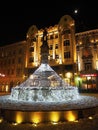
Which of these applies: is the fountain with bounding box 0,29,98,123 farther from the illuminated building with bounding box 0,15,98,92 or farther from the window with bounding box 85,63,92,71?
the illuminated building with bounding box 0,15,98,92

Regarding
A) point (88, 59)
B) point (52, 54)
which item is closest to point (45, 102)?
point (88, 59)

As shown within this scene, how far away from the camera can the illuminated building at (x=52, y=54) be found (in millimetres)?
34906

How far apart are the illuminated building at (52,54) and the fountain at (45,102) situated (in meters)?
17.2

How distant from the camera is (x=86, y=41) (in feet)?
113

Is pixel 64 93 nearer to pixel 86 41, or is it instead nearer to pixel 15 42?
pixel 86 41

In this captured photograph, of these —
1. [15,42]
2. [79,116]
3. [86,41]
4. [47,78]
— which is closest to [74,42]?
[86,41]

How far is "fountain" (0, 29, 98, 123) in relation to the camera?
345 inches

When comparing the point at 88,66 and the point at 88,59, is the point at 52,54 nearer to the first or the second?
the point at 88,59

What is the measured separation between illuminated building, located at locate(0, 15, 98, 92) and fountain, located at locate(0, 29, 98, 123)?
1720 cm

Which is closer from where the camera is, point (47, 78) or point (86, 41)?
point (47, 78)

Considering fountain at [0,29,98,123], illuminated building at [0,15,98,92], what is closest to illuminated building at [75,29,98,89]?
illuminated building at [0,15,98,92]

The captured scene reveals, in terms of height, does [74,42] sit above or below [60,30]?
below

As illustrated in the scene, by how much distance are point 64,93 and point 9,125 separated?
7449 millimetres

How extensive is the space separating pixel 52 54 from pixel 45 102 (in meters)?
25.9
